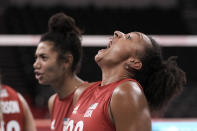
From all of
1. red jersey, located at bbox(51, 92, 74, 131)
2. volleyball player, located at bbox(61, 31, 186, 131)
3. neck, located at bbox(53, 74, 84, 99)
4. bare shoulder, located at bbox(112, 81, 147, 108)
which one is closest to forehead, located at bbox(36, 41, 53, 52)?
neck, located at bbox(53, 74, 84, 99)

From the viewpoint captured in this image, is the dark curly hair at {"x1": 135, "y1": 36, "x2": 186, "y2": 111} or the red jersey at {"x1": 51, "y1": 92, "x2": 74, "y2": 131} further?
the red jersey at {"x1": 51, "y1": 92, "x2": 74, "y2": 131}

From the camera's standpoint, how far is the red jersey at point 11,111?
3.43 m

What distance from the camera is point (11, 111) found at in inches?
136

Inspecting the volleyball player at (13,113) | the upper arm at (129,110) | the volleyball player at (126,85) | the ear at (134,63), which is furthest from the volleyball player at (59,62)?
the upper arm at (129,110)

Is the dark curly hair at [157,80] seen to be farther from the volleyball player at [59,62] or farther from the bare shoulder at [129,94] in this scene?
the volleyball player at [59,62]

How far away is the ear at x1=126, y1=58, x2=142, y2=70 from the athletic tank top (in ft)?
0.34

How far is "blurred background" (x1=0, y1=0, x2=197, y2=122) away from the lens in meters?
9.34

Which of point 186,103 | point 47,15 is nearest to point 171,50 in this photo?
point 186,103

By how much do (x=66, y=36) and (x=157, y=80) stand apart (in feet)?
4.16

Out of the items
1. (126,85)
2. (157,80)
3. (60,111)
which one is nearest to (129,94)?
(126,85)

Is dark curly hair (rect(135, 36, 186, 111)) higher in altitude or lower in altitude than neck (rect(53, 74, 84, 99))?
higher

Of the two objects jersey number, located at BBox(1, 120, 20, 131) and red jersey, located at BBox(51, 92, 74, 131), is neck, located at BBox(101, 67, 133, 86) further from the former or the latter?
jersey number, located at BBox(1, 120, 20, 131)

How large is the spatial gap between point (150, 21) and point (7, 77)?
4.33 meters

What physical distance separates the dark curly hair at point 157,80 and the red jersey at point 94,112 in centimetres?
20
